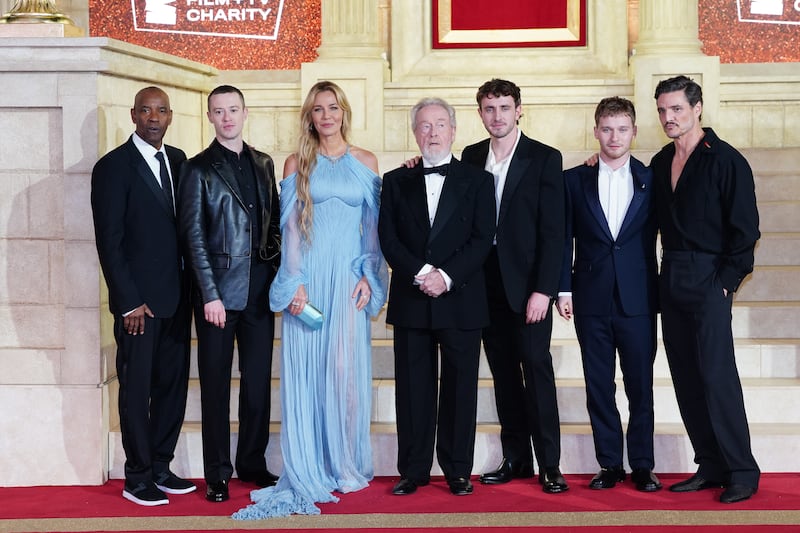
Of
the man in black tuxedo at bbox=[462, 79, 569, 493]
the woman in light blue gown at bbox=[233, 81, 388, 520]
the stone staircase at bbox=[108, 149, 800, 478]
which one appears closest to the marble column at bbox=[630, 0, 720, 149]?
the stone staircase at bbox=[108, 149, 800, 478]

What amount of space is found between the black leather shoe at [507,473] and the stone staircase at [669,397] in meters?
0.18

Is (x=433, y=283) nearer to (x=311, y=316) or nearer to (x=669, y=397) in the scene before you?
(x=311, y=316)

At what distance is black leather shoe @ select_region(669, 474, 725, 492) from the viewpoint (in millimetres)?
4918

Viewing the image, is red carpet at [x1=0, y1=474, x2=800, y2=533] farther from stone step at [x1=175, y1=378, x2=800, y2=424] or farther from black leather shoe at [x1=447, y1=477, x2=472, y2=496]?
stone step at [x1=175, y1=378, x2=800, y2=424]

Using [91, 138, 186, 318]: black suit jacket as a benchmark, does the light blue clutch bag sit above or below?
below

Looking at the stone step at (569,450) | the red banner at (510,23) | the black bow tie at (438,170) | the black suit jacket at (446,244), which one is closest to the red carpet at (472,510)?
the stone step at (569,450)

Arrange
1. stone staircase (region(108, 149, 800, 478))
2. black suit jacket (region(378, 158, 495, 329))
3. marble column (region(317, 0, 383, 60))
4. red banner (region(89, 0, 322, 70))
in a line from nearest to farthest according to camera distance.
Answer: black suit jacket (region(378, 158, 495, 329)), stone staircase (region(108, 149, 800, 478)), marble column (region(317, 0, 383, 60)), red banner (region(89, 0, 322, 70))

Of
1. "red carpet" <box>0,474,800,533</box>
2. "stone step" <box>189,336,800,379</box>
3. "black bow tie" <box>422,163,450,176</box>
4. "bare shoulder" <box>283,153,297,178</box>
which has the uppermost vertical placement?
"bare shoulder" <box>283,153,297,178</box>

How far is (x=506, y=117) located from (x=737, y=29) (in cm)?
452

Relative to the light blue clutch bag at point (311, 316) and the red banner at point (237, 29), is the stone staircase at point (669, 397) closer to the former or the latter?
the light blue clutch bag at point (311, 316)

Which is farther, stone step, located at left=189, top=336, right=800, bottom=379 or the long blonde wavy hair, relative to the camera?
stone step, located at left=189, top=336, right=800, bottom=379

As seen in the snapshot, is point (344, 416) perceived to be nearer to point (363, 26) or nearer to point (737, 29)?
point (363, 26)

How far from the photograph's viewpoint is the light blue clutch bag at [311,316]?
16.4ft

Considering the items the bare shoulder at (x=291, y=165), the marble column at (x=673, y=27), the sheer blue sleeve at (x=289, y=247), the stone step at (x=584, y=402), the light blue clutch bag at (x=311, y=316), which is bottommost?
the stone step at (x=584, y=402)
